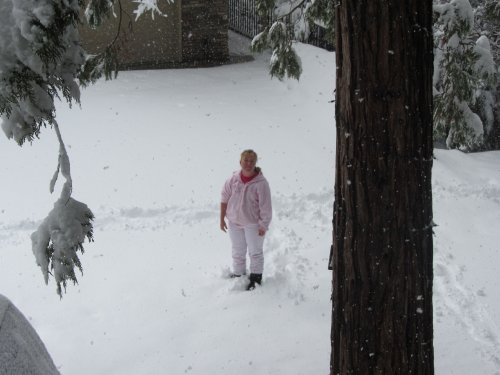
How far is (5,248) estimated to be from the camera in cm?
766

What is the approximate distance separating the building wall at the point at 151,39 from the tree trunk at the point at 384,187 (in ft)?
45.8

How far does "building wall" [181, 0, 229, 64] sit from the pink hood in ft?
37.9

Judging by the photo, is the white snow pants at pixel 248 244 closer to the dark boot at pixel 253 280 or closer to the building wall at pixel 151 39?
the dark boot at pixel 253 280

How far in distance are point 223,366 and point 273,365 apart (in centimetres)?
43

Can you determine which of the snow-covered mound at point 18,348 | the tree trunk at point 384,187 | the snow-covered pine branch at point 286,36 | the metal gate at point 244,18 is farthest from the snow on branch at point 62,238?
the metal gate at point 244,18

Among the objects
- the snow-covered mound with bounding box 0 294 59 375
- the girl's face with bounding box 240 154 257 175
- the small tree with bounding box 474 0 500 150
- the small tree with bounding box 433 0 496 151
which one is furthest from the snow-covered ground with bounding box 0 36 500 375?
the small tree with bounding box 474 0 500 150

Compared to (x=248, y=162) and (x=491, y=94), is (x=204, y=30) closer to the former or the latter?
(x=491, y=94)

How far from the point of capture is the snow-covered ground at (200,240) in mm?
5227

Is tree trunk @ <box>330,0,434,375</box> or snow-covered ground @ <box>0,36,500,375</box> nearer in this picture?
tree trunk @ <box>330,0,434,375</box>

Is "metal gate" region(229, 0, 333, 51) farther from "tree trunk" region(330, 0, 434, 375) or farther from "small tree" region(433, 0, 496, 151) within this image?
"tree trunk" region(330, 0, 434, 375)

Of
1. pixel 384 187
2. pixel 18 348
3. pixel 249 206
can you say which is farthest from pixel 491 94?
pixel 18 348

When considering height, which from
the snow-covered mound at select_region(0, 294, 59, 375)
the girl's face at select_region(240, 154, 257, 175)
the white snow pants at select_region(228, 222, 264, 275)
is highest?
the girl's face at select_region(240, 154, 257, 175)

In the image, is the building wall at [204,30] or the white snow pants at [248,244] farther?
the building wall at [204,30]

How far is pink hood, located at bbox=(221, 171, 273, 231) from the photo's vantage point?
226 inches
